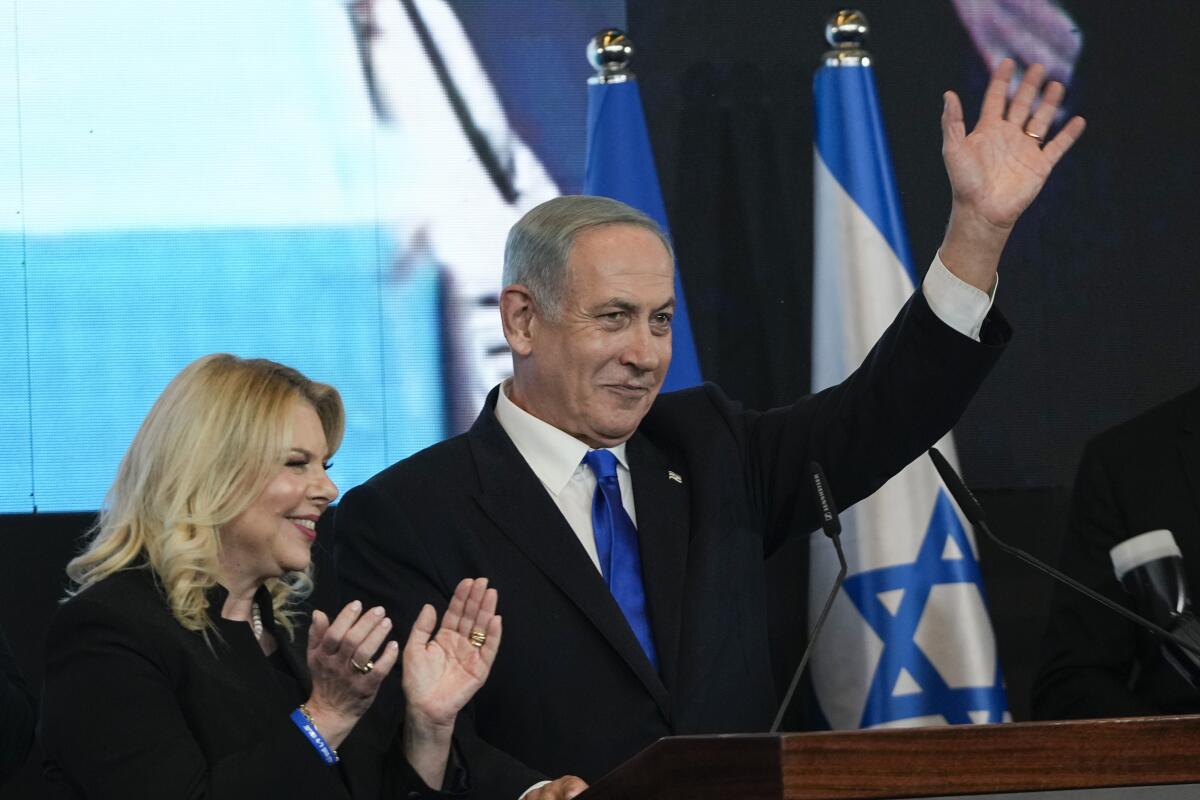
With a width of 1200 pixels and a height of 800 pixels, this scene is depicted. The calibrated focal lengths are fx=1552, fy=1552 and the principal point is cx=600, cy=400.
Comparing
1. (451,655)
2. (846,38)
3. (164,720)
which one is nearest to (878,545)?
(846,38)

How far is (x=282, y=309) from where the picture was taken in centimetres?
392

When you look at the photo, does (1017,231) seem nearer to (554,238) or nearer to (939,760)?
(554,238)

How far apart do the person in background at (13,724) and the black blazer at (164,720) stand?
821 mm

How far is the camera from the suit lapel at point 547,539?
237 cm

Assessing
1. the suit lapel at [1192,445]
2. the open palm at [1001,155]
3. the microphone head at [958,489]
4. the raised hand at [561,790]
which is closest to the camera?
the raised hand at [561,790]

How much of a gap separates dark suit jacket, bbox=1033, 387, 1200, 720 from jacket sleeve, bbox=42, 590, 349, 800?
1.60 m

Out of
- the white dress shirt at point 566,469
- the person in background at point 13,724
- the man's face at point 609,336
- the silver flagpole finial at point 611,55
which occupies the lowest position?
the person in background at point 13,724

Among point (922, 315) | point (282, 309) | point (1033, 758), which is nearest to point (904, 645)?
point (922, 315)

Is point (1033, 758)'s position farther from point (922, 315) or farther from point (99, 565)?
point (99, 565)

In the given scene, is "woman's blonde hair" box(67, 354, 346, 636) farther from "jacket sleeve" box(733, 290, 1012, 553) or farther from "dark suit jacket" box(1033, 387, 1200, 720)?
"dark suit jacket" box(1033, 387, 1200, 720)

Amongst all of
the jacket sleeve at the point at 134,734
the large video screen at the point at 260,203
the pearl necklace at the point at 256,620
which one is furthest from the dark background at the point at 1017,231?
the jacket sleeve at the point at 134,734

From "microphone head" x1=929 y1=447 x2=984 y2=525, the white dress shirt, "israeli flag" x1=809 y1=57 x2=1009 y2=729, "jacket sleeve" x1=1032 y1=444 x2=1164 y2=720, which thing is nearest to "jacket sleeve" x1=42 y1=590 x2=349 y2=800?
the white dress shirt

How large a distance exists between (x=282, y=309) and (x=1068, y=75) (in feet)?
7.17

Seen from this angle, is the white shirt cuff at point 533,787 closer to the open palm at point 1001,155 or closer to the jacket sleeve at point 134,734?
the jacket sleeve at point 134,734
